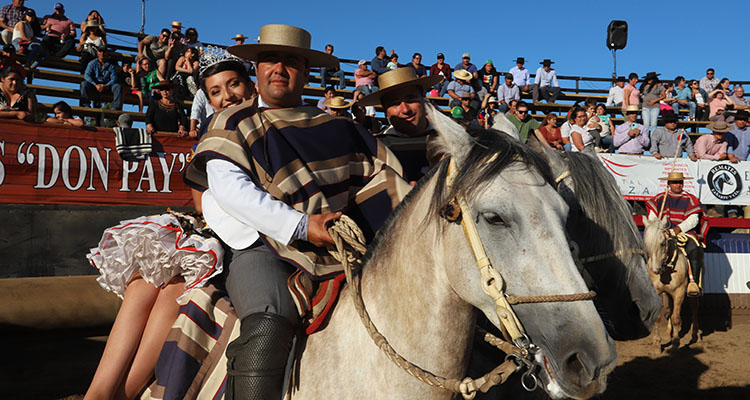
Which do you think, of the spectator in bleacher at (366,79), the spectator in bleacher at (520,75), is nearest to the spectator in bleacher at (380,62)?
the spectator in bleacher at (366,79)

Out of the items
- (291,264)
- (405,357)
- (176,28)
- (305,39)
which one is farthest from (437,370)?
(176,28)

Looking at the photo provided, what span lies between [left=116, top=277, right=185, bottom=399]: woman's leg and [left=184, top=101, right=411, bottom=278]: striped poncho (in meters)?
0.59

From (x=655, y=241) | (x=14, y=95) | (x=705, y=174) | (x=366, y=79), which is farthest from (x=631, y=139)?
(x=14, y=95)

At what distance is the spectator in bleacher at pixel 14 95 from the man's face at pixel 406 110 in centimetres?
629

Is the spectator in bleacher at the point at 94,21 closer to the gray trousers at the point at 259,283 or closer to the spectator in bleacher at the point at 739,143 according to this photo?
the gray trousers at the point at 259,283

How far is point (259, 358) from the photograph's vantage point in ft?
6.90

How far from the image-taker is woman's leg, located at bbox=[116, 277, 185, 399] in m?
2.70

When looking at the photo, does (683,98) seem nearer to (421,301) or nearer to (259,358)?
(421,301)

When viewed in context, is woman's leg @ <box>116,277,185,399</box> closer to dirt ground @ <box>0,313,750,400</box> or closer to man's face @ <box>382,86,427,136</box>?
man's face @ <box>382,86,427,136</box>

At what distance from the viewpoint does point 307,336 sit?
7.61 feet

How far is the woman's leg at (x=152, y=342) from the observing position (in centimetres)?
270

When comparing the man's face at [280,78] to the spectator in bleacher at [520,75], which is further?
the spectator in bleacher at [520,75]

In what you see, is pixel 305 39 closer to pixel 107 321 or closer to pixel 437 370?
pixel 437 370

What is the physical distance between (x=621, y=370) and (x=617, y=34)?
18799 millimetres
